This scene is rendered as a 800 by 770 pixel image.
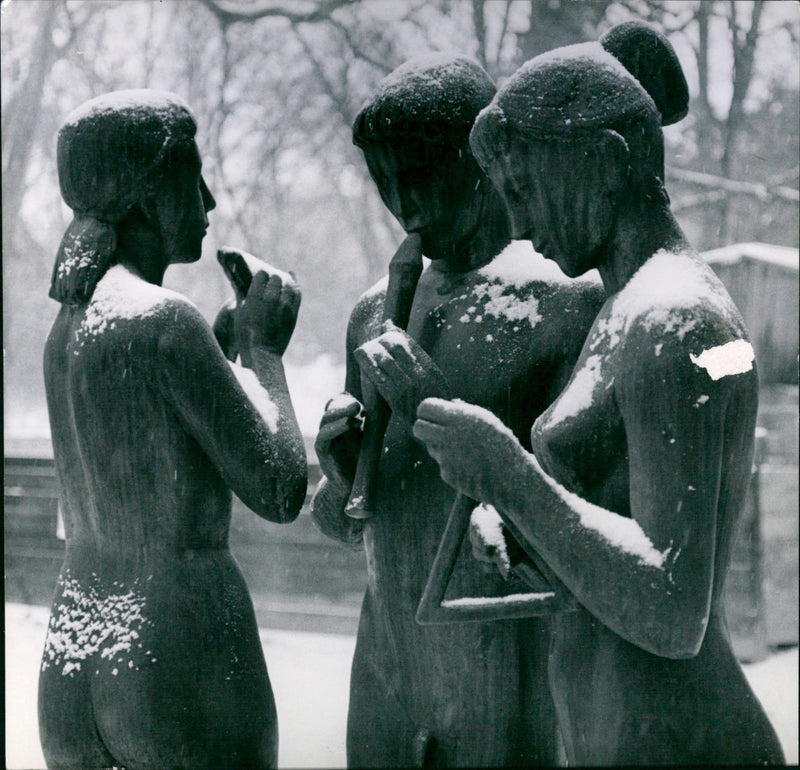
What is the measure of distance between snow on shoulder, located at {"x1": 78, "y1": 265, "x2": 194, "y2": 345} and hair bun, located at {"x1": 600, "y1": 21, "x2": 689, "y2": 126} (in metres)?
0.58

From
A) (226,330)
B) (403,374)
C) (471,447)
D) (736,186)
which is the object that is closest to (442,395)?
(403,374)

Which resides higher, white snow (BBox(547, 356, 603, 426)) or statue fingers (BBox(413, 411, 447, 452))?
white snow (BBox(547, 356, 603, 426))

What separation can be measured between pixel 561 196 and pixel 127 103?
2.18 ft

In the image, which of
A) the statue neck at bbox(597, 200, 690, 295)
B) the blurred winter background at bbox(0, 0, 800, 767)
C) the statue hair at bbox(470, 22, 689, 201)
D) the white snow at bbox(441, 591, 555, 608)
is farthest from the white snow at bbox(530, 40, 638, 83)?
the blurred winter background at bbox(0, 0, 800, 767)

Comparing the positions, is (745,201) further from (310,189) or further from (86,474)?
(86,474)

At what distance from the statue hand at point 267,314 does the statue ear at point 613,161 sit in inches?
22.0

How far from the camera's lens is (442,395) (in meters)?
1.17

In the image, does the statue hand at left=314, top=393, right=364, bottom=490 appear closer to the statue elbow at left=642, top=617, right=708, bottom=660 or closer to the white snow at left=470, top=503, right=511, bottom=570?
the white snow at left=470, top=503, right=511, bottom=570

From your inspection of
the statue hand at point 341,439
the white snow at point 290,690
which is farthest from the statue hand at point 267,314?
the white snow at point 290,690

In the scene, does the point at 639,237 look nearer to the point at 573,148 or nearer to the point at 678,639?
the point at 573,148

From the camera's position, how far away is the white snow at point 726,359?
969 mm

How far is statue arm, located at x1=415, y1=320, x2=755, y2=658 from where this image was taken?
37.7 inches

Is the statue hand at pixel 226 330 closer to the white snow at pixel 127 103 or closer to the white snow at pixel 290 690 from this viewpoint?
the white snow at pixel 127 103

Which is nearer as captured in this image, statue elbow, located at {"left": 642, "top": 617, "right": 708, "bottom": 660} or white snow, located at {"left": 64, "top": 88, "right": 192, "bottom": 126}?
statue elbow, located at {"left": 642, "top": 617, "right": 708, "bottom": 660}
